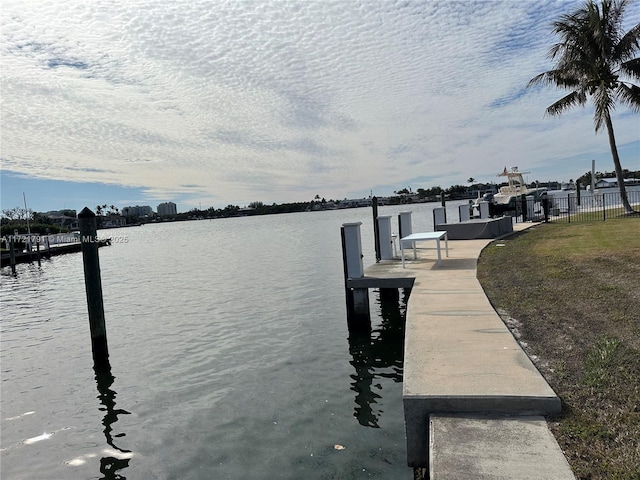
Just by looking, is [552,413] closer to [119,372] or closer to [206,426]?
[206,426]

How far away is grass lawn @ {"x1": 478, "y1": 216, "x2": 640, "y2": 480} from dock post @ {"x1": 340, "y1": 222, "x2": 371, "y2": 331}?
268 centimetres

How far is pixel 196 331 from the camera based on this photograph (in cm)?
1207

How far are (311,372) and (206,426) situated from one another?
2.39m

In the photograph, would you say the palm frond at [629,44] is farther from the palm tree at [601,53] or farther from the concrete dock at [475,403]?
the concrete dock at [475,403]

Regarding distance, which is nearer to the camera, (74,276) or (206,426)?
(206,426)

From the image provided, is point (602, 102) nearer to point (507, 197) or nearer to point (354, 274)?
point (507, 197)

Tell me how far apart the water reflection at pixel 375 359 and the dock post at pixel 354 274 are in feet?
0.97

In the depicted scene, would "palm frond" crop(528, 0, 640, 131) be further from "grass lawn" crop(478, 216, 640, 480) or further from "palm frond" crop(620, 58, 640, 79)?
"grass lawn" crop(478, 216, 640, 480)

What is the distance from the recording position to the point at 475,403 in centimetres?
390

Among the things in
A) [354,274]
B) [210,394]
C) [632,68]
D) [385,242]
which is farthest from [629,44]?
[210,394]

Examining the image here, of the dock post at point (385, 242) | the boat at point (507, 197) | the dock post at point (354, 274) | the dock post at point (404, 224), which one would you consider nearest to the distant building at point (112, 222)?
the boat at point (507, 197)

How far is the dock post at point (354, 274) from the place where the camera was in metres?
10.6

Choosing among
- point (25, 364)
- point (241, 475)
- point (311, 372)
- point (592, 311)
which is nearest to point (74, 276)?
point (25, 364)

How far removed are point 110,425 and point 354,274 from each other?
5766 mm
